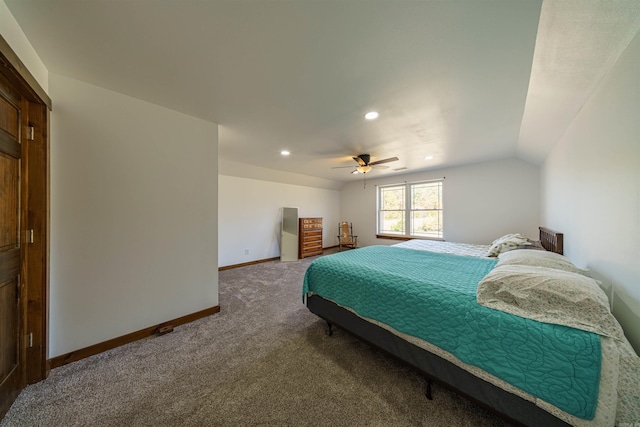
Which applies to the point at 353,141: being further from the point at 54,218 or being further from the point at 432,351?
the point at 54,218

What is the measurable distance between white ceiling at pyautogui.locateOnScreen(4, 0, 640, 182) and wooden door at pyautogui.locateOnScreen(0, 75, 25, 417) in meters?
0.55

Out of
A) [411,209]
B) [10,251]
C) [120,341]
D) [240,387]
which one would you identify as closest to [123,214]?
[10,251]

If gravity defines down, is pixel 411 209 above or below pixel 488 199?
below

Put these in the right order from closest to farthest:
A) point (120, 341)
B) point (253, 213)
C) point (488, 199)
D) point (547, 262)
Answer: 1. point (547, 262)
2. point (120, 341)
3. point (488, 199)
4. point (253, 213)

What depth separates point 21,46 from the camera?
1326 millimetres

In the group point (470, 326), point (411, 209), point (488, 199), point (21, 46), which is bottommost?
point (470, 326)

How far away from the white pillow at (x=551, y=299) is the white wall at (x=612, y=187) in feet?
0.90

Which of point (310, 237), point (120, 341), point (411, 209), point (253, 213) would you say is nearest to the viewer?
point (120, 341)

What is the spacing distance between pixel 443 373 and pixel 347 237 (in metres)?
5.44

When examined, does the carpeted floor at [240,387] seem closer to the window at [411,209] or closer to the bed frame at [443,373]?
the bed frame at [443,373]

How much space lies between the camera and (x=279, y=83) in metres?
1.79

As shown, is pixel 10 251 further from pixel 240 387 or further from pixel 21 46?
pixel 240 387

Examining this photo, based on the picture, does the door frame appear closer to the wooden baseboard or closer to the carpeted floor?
the wooden baseboard

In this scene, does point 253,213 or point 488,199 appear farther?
point 253,213
